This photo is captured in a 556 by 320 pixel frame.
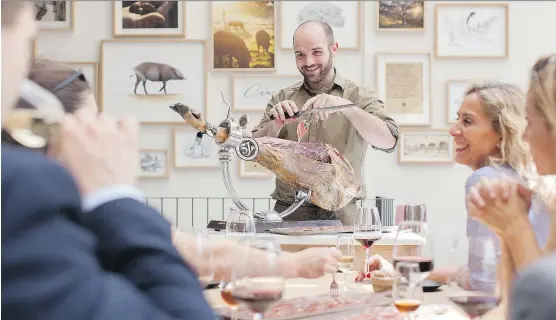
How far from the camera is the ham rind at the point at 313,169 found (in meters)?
3.53

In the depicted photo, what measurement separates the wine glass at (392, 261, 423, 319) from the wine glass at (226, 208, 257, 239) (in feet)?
1.85

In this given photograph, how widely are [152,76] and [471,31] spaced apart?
8.65 feet

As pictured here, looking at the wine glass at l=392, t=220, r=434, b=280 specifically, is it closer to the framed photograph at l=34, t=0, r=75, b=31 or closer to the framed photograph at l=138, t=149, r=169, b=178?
the framed photograph at l=138, t=149, r=169, b=178

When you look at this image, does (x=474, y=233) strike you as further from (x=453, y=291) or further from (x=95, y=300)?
(x=95, y=300)

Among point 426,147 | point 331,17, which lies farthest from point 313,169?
point 331,17

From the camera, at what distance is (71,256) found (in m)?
0.84

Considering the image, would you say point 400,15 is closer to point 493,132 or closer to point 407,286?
point 493,132

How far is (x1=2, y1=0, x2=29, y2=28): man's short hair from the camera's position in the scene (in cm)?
95

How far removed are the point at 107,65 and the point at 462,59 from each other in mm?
2892

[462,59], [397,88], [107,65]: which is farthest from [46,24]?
[462,59]

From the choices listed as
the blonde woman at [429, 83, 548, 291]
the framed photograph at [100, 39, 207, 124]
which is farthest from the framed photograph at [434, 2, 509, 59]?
the blonde woman at [429, 83, 548, 291]

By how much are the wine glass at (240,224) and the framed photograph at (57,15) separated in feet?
13.8

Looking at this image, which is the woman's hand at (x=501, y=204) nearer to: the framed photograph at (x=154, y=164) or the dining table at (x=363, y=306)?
the dining table at (x=363, y=306)

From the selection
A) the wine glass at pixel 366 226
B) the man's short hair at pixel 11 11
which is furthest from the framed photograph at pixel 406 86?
the man's short hair at pixel 11 11
